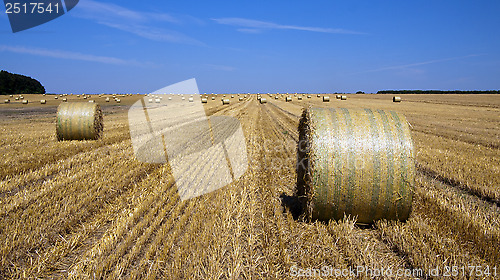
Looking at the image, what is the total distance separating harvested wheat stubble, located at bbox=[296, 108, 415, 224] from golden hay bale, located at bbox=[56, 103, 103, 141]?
9.59 meters

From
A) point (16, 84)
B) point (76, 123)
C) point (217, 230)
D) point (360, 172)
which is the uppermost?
point (16, 84)

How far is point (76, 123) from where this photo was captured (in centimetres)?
1110

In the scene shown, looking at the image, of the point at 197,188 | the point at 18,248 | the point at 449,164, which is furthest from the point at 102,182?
the point at 449,164

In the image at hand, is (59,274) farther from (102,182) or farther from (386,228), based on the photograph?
(386,228)

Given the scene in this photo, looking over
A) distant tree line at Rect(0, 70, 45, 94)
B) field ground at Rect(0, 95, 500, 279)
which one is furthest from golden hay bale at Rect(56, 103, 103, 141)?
distant tree line at Rect(0, 70, 45, 94)

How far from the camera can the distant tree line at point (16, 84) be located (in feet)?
245

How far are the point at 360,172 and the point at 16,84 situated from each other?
98.0m

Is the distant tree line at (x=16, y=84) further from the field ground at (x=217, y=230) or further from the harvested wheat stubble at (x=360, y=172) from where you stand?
the harvested wheat stubble at (x=360, y=172)

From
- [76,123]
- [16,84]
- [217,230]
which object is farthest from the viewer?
[16,84]

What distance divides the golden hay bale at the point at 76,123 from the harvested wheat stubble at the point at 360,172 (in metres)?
9.59

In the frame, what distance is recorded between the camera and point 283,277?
3.15 meters

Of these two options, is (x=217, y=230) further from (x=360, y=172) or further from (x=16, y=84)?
(x=16, y=84)

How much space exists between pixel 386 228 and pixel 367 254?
821mm

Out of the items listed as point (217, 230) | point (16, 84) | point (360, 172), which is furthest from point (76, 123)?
point (16, 84)
